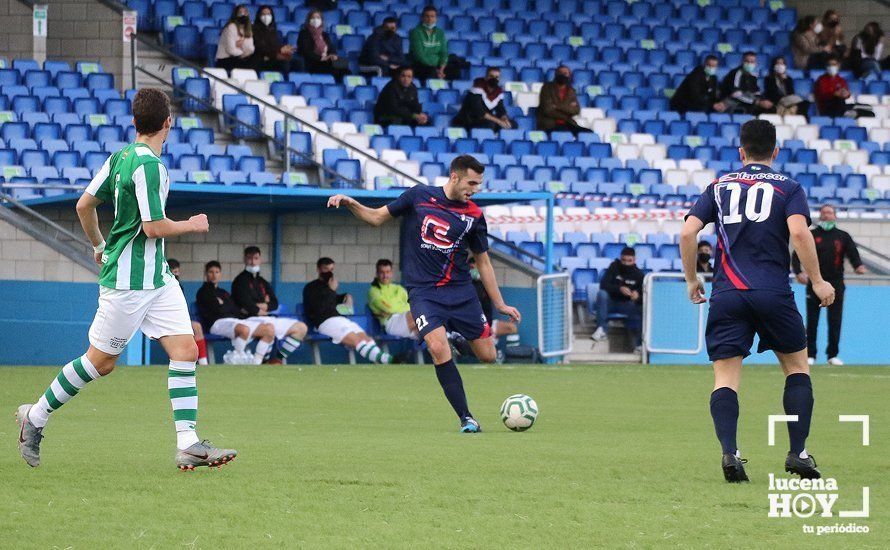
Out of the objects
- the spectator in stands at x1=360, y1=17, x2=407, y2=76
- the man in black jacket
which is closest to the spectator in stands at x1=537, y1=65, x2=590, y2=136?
the spectator in stands at x1=360, y1=17, x2=407, y2=76

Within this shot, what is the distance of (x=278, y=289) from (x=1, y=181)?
3.98 m

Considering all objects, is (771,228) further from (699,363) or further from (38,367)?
(699,363)

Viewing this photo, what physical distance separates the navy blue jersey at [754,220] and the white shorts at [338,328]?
12.1m

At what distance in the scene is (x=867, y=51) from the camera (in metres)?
29.1

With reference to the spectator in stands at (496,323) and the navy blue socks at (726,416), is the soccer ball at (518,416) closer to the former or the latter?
the navy blue socks at (726,416)

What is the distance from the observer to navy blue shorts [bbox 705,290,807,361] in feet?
23.6

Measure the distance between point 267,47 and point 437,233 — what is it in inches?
561

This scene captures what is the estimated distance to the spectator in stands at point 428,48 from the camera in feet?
80.6

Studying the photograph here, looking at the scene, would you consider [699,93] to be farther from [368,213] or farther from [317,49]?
[368,213]

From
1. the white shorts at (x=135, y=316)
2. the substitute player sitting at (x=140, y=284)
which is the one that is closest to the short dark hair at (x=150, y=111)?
the substitute player sitting at (x=140, y=284)

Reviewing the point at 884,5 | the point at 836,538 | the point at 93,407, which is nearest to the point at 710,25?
the point at 884,5

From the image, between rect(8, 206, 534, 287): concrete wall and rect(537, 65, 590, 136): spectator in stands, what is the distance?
15.8 ft

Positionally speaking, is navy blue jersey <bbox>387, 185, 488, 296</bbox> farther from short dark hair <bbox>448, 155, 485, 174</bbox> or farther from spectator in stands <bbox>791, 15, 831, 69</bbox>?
spectator in stands <bbox>791, 15, 831, 69</bbox>

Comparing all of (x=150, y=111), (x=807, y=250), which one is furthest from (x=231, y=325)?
(x=807, y=250)
